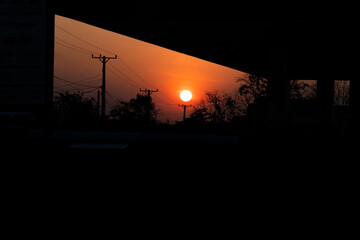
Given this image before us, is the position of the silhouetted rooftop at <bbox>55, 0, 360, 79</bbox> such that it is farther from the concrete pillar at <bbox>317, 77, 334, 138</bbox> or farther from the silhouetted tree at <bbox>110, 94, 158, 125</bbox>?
the silhouetted tree at <bbox>110, 94, 158, 125</bbox>

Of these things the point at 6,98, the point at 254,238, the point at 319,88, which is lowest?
the point at 254,238

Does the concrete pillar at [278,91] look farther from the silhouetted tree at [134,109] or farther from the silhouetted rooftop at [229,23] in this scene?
the silhouetted tree at [134,109]

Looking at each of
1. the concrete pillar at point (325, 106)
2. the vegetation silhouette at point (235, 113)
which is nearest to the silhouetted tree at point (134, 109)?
the vegetation silhouette at point (235, 113)

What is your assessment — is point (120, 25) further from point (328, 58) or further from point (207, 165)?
point (328, 58)

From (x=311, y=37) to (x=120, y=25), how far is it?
29.9 ft

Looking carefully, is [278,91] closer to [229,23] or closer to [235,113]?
[229,23]

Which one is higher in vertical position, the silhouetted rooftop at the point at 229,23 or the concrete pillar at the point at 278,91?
the silhouetted rooftop at the point at 229,23

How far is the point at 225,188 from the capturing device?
5426 millimetres

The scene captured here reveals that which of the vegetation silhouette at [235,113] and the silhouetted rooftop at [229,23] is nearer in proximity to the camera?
the silhouetted rooftop at [229,23]

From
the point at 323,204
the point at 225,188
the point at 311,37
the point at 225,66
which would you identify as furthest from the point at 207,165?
the point at 225,66

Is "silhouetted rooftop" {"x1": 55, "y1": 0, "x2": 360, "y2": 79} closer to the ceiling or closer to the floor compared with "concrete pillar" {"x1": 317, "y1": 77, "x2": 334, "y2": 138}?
closer to the ceiling

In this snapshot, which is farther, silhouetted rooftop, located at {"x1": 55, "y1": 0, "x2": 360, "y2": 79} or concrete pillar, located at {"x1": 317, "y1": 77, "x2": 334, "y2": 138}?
concrete pillar, located at {"x1": 317, "y1": 77, "x2": 334, "y2": 138}

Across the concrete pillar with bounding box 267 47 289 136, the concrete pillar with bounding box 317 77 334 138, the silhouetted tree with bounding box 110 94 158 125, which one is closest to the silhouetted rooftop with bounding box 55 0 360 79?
the concrete pillar with bounding box 267 47 289 136

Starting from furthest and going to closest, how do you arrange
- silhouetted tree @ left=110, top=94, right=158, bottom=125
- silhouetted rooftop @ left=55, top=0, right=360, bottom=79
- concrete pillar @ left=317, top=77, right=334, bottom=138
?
silhouetted tree @ left=110, top=94, right=158, bottom=125 < concrete pillar @ left=317, top=77, right=334, bottom=138 < silhouetted rooftop @ left=55, top=0, right=360, bottom=79
